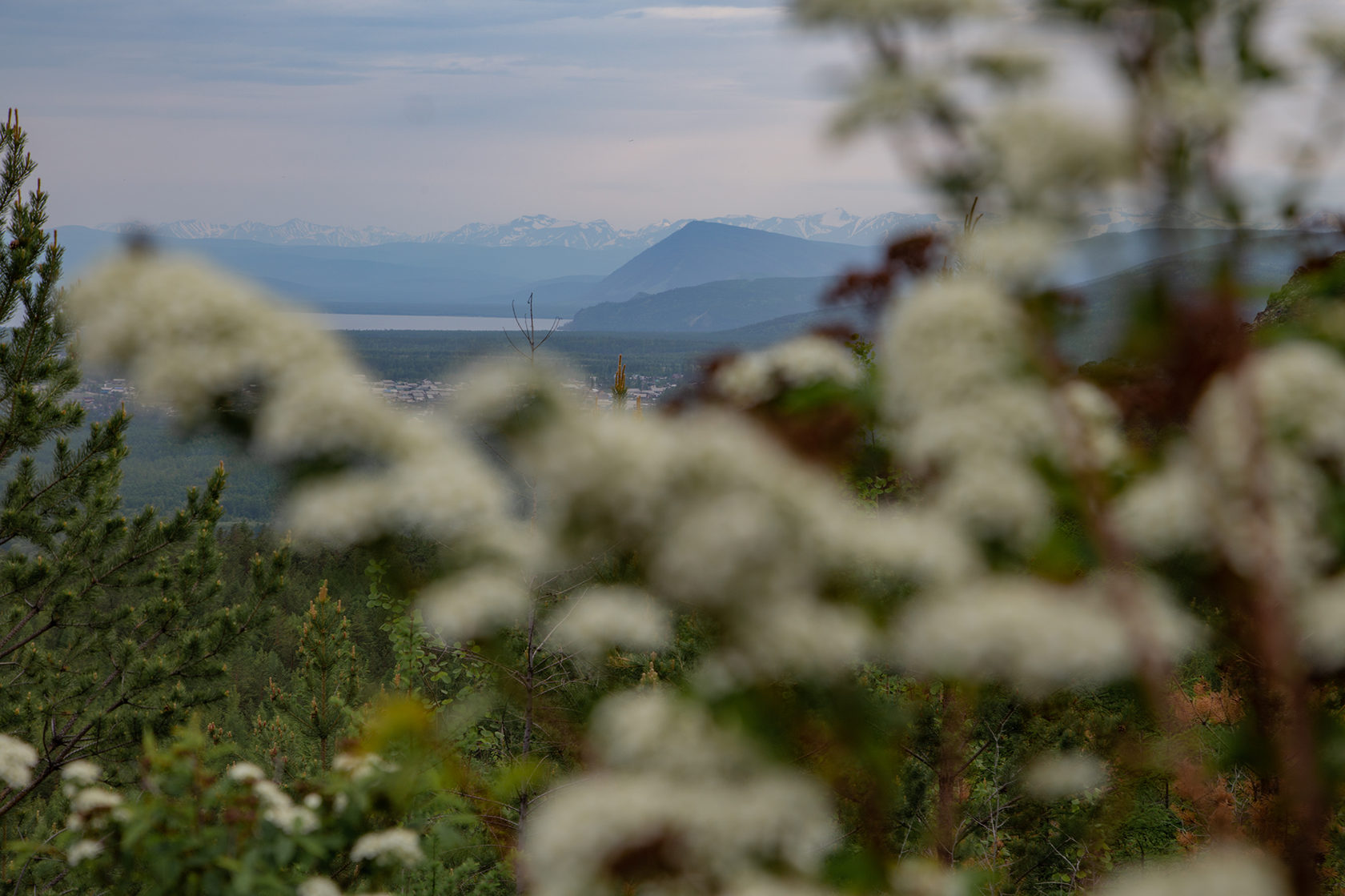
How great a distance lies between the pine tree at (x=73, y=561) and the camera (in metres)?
7.42

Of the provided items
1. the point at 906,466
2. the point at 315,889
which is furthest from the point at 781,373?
the point at 315,889

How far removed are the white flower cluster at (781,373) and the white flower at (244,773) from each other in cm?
182

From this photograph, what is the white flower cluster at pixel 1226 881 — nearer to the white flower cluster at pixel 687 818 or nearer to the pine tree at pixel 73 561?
the white flower cluster at pixel 687 818

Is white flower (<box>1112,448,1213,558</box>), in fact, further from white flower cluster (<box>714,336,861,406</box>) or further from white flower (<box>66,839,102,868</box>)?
white flower (<box>66,839,102,868</box>)

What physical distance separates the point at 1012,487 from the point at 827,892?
66 centimetres

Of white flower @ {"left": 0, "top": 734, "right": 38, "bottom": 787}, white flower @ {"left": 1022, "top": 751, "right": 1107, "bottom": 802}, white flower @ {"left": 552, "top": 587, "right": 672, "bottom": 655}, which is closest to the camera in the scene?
white flower @ {"left": 552, "top": 587, "right": 672, "bottom": 655}

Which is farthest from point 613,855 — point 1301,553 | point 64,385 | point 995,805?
point 64,385

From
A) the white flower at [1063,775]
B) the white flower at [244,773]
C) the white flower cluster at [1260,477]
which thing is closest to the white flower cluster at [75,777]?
the white flower at [244,773]

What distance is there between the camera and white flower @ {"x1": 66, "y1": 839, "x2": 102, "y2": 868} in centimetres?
214

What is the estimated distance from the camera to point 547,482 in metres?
0.95

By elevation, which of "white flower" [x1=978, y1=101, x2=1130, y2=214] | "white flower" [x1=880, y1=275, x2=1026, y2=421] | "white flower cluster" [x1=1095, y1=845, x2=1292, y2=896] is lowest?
"white flower cluster" [x1=1095, y1=845, x2=1292, y2=896]

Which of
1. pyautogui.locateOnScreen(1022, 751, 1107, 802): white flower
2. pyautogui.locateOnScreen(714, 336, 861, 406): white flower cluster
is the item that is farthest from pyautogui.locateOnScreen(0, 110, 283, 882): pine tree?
pyautogui.locateOnScreen(714, 336, 861, 406): white flower cluster

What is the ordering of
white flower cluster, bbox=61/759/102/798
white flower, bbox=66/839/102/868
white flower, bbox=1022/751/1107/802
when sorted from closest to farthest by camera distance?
white flower, bbox=66/839/102/868 → white flower cluster, bbox=61/759/102/798 → white flower, bbox=1022/751/1107/802

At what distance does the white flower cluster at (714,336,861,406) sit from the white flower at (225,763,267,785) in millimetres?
1819
